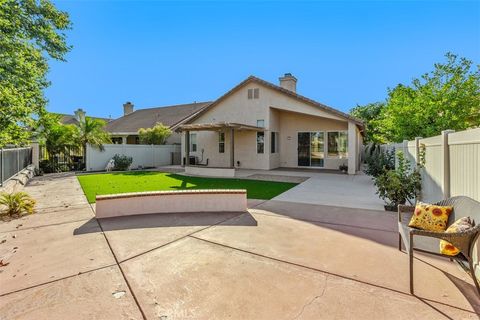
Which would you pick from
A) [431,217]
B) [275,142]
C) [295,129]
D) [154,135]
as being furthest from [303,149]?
[431,217]

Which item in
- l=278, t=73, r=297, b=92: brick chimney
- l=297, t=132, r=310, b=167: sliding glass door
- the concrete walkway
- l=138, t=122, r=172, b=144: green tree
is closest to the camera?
the concrete walkway

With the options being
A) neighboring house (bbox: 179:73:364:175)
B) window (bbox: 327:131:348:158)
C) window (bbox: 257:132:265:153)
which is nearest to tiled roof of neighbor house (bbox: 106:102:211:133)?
neighboring house (bbox: 179:73:364:175)

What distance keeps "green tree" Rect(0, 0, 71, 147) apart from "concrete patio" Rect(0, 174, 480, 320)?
4.42m

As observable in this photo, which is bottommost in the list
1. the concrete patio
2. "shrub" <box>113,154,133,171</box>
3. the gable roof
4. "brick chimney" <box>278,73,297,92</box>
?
the concrete patio

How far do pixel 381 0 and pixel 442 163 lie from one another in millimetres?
10793

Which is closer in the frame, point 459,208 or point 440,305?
point 440,305

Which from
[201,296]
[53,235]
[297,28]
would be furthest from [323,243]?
[297,28]

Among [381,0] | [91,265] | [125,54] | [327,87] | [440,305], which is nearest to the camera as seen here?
[440,305]

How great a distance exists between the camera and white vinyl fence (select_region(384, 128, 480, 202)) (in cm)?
341

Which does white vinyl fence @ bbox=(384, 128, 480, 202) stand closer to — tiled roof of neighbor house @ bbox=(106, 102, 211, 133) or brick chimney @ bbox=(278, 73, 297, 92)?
brick chimney @ bbox=(278, 73, 297, 92)

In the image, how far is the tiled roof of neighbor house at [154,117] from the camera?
26750 millimetres

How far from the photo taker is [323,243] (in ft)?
15.2

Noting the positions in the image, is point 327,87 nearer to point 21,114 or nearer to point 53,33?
point 53,33

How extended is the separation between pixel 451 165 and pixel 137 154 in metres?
19.5
